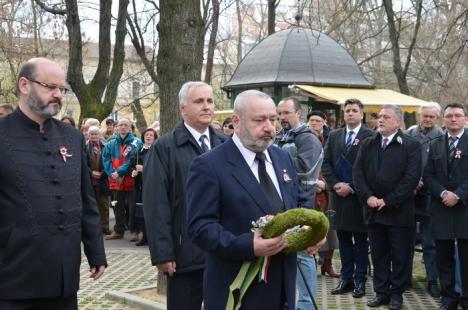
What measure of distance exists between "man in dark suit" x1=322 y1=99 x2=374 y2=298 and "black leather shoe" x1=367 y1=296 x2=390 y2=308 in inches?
16.9

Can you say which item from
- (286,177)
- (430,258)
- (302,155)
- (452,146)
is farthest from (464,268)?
(286,177)

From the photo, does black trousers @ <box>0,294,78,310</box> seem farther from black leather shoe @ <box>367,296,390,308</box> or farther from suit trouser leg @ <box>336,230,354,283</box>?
suit trouser leg @ <box>336,230,354,283</box>

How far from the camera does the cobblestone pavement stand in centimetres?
798

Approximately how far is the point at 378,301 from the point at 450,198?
4.86 ft

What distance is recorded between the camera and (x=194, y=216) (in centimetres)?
392

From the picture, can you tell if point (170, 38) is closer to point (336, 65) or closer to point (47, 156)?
point (47, 156)

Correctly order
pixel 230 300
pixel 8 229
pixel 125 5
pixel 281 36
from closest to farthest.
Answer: pixel 230 300, pixel 8 229, pixel 125 5, pixel 281 36

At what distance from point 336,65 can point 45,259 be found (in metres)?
16.8

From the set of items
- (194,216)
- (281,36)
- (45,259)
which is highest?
(281,36)

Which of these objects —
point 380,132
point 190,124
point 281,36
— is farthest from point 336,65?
point 190,124

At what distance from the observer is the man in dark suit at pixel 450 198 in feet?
23.9

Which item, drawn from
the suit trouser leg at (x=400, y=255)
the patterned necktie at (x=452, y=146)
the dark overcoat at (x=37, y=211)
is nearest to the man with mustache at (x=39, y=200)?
the dark overcoat at (x=37, y=211)

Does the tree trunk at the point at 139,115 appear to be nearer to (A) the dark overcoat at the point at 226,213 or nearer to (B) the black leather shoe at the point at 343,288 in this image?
(B) the black leather shoe at the point at 343,288

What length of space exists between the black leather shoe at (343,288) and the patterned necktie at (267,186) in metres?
4.73
